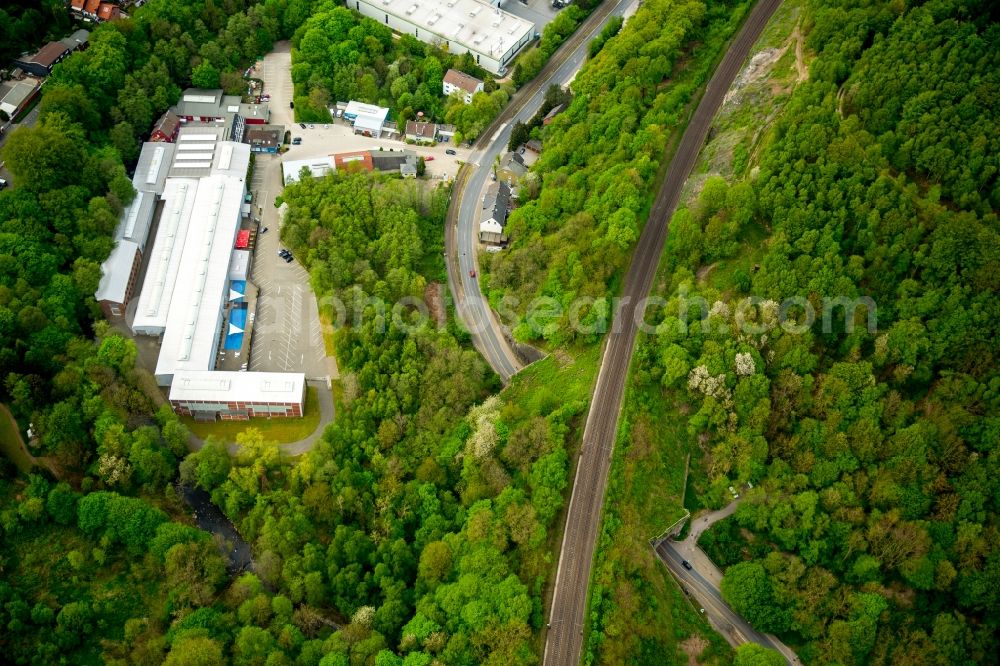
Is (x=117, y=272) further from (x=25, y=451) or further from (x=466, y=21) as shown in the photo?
(x=466, y=21)

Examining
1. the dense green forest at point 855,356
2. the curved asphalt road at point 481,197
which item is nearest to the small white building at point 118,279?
the curved asphalt road at point 481,197

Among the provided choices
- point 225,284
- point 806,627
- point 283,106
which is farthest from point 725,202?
point 283,106

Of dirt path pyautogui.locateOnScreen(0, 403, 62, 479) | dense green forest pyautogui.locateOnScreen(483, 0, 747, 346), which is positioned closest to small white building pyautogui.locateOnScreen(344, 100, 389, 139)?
dense green forest pyautogui.locateOnScreen(483, 0, 747, 346)

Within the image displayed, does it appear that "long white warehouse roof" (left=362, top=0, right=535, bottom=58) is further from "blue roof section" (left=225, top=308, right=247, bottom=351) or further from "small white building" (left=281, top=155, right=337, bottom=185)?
"blue roof section" (left=225, top=308, right=247, bottom=351)

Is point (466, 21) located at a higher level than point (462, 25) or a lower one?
higher

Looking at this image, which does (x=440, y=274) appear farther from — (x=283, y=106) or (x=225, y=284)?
(x=283, y=106)

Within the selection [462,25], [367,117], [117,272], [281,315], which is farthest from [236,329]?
[462,25]

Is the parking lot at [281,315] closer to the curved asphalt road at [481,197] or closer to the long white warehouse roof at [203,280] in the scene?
the long white warehouse roof at [203,280]
